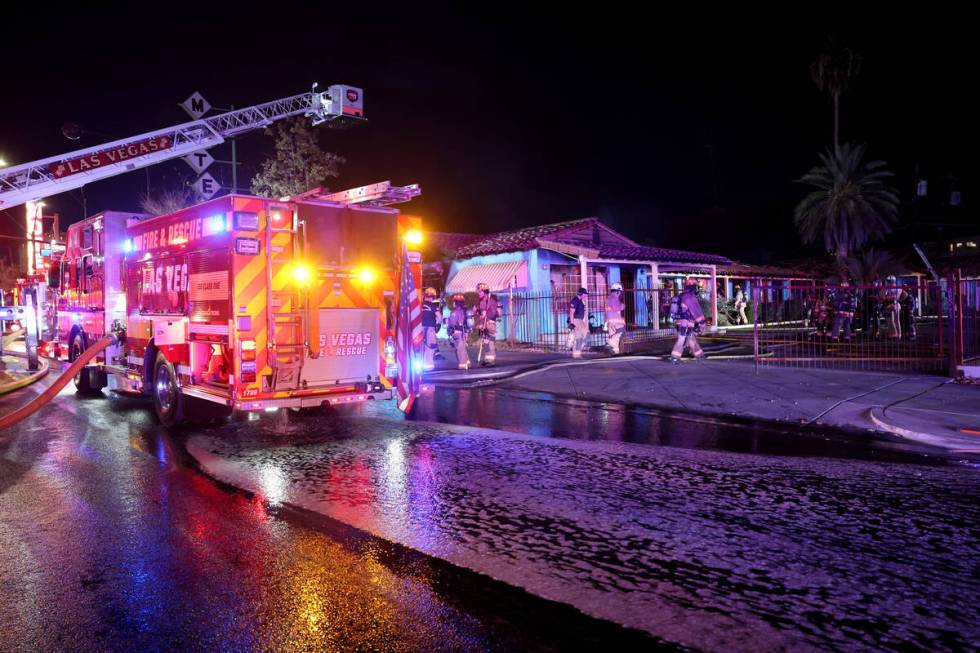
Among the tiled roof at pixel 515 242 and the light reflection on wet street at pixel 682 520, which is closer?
the light reflection on wet street at pixel 682 520

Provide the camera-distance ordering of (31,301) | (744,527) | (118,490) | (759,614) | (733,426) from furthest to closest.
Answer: (31,301)
(733,426)
(118,490)
(744,527)
(759,614)

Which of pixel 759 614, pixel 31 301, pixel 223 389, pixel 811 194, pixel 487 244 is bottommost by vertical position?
pixel 759 614

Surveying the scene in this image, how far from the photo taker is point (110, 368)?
11.4 m

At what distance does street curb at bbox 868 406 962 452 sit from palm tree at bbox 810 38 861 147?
49.9 m

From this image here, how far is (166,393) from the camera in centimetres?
959

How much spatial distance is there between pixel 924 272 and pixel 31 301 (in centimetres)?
4264

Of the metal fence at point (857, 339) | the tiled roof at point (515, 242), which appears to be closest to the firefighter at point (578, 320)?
the metal fence at point (857, 339)

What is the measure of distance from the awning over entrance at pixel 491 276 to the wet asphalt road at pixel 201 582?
18063 mm

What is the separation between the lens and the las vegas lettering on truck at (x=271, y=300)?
8.08m

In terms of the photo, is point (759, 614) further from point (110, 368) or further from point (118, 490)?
point (110, 368)

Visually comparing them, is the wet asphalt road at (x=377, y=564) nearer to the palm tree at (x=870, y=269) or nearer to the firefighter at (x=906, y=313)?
the firefighter at (x=906, y=313)

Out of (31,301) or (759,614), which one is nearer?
(759,614)

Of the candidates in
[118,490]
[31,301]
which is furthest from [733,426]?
[31,301]

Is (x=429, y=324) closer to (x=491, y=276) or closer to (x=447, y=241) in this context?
(x=491, y=276)
